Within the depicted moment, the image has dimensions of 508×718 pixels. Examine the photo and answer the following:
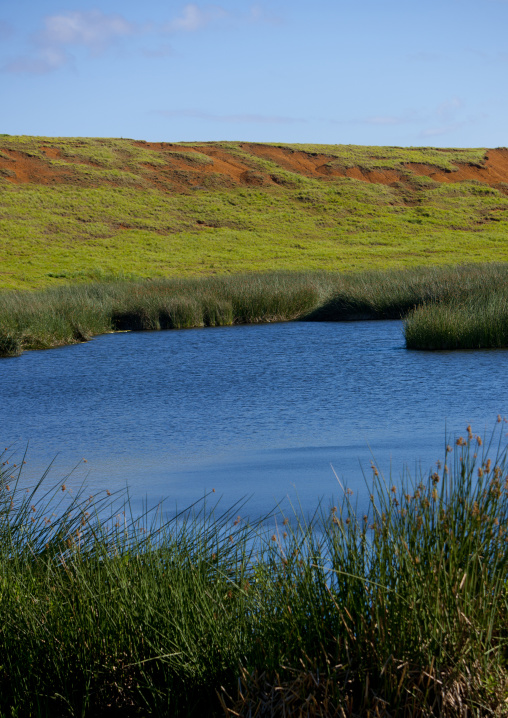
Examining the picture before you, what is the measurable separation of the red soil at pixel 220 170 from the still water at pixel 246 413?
161 ft

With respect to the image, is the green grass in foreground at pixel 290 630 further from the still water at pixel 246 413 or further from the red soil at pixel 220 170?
the red soil at pixel 220 170

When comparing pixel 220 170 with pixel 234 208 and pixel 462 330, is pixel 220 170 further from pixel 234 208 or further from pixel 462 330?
pixel 462 330

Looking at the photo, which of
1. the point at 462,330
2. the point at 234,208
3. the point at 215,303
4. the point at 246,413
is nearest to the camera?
the point at 246,413

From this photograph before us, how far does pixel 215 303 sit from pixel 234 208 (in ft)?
128

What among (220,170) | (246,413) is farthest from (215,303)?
(220,170)

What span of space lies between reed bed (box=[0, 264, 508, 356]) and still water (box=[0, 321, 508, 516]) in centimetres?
205

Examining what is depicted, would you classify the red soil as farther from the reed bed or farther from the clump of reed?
the clump of reed

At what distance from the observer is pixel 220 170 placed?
68.3 metres

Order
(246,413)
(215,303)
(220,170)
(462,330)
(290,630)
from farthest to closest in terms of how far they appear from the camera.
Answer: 1. (220,170)
2. (215,303)
3. (462,330)
4. (246,413)
5. (290,630)

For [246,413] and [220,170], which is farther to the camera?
[220,170]

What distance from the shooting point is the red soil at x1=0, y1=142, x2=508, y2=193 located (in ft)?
203

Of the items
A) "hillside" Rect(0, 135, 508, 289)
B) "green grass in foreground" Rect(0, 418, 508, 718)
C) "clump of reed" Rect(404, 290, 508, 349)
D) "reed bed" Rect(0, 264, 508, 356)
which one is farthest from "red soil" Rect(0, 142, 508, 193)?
"green grass in foreground" Rect(0, 418, 508, 718)

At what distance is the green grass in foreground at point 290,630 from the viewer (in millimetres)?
2279

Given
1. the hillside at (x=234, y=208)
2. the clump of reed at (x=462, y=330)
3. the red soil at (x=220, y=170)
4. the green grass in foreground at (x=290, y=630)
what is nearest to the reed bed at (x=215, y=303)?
the clump of reed at (x=462, y=330)
